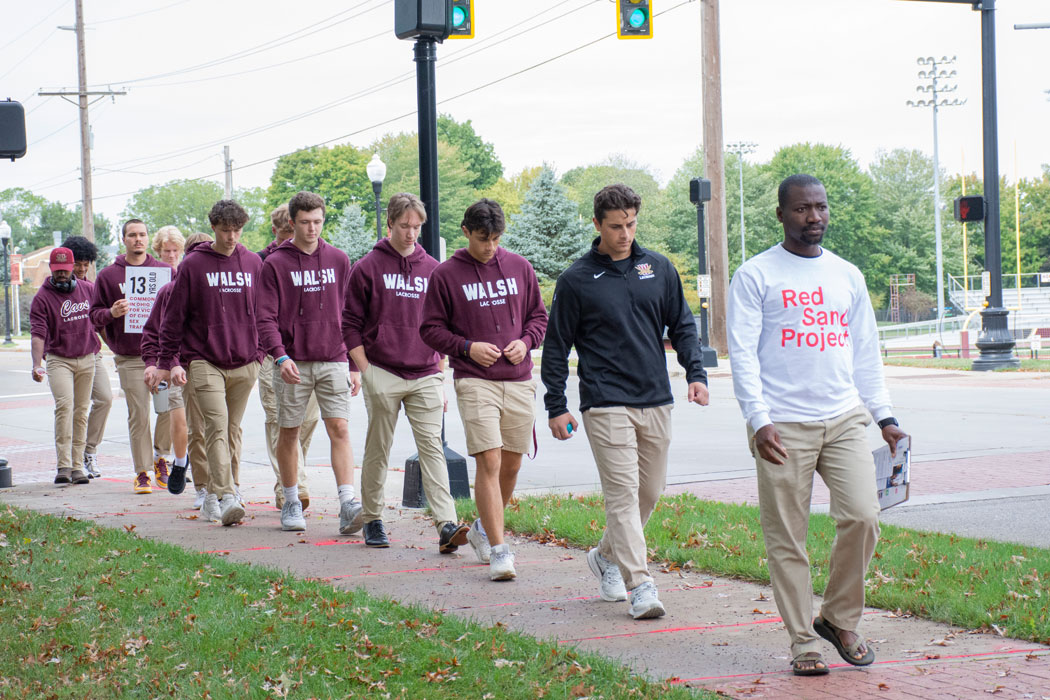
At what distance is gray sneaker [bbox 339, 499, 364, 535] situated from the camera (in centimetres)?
818

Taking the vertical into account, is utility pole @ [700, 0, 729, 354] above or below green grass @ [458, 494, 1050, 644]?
above

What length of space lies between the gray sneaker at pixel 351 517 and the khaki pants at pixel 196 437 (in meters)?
Result: 1.21

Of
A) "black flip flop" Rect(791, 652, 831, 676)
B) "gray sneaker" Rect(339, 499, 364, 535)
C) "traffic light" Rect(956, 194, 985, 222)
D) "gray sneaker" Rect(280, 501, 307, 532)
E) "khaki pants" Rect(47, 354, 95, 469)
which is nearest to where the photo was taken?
"black flip flop" Rect(791, 652, 831, 676)

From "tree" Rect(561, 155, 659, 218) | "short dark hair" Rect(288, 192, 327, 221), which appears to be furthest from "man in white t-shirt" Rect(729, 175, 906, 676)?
"tree" Rect(561, 155, 659, 218)

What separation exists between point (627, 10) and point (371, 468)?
1014 cm

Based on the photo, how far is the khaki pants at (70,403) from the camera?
1130 cm

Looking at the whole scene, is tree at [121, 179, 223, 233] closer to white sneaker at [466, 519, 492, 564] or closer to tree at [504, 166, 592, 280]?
tree at [504, 166, 592, 280]

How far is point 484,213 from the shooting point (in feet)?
22.5

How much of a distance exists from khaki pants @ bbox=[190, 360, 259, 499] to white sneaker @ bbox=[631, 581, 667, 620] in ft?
12.8

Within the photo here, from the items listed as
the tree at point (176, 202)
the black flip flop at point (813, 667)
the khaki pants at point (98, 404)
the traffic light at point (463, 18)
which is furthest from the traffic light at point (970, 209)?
the tree at point (176, 202)

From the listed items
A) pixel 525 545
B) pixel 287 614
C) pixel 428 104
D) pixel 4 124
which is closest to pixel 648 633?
pixel 287 614

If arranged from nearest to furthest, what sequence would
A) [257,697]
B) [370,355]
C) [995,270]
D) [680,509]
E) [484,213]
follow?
[257,697]
[484,213]
[370,355]
[680,509]
[995,270]

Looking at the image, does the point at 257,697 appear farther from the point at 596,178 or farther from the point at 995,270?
the point at 596,178

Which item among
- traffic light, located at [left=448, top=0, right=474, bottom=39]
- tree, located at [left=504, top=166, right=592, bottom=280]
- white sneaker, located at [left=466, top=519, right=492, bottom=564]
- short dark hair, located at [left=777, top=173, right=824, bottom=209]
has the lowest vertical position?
white sneaker, located at [left=466, top=519, right=492, bottom=564]
